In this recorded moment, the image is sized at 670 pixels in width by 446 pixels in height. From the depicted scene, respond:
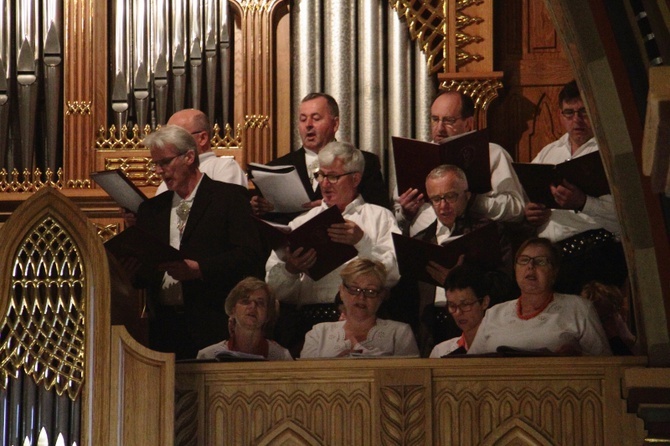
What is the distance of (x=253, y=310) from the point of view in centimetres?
602

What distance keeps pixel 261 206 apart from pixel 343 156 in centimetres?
57

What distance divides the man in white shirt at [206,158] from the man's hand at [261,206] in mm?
281

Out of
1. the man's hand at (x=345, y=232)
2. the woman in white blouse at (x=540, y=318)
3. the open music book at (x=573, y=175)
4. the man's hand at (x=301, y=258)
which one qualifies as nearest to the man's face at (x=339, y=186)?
the man's hand at (x=345, y=232)

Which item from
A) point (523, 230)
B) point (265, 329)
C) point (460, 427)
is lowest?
point (460, 427)

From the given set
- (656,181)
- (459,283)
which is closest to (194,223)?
(459,283)

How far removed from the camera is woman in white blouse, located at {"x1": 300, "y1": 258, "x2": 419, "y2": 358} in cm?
596

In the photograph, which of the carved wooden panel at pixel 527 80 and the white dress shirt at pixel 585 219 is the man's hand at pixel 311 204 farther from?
the carved wooden panel at pixel 527 80

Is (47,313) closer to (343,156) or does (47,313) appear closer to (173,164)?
(173,164)

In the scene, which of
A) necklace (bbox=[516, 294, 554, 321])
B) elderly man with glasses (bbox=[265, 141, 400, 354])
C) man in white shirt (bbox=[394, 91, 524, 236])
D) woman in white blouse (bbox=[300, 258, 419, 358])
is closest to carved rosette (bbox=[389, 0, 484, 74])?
man in white shirt (bbox=[394, 91, 524, 236])

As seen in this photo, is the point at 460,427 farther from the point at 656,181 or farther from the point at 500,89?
the point at 500,89

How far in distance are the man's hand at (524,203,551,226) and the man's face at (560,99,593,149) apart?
369mm

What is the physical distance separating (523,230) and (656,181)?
10.5 feet

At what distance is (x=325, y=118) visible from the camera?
6.98 m

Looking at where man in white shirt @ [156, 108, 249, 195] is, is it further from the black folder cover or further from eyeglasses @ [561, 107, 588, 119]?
eyeglasses @ [561, 107, 588, 119]
